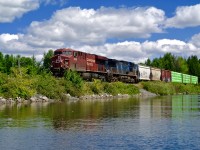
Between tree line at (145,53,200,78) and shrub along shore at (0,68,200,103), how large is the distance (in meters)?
94.2

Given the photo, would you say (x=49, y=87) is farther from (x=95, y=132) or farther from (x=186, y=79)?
(x=186, y=79)

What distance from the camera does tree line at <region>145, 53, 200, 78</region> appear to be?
170 metres

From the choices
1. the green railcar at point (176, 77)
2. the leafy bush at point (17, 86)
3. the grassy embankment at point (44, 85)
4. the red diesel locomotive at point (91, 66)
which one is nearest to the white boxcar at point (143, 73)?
the red diesel locomotive at point (91, 66)

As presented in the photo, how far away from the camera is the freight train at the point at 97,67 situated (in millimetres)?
59562

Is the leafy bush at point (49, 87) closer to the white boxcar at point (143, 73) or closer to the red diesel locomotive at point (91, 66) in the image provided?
the red diesel locomotive at point (91, 66)

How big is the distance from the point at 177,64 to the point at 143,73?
254 ft

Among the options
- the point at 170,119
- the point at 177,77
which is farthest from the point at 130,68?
the point at 170,119

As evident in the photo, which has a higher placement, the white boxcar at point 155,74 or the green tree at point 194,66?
the green tree at point 194,66

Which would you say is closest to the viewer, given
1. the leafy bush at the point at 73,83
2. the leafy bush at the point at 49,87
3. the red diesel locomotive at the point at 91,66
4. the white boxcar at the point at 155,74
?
the leafy bush at the point at 49,87

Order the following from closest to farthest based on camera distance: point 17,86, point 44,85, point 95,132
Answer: point 95,132, point 17,86, point 44,85

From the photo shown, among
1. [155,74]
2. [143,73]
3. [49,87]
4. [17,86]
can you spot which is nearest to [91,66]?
[49,87]

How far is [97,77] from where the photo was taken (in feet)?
236

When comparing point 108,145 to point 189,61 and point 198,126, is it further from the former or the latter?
point 189,61

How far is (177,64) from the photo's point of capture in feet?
561
